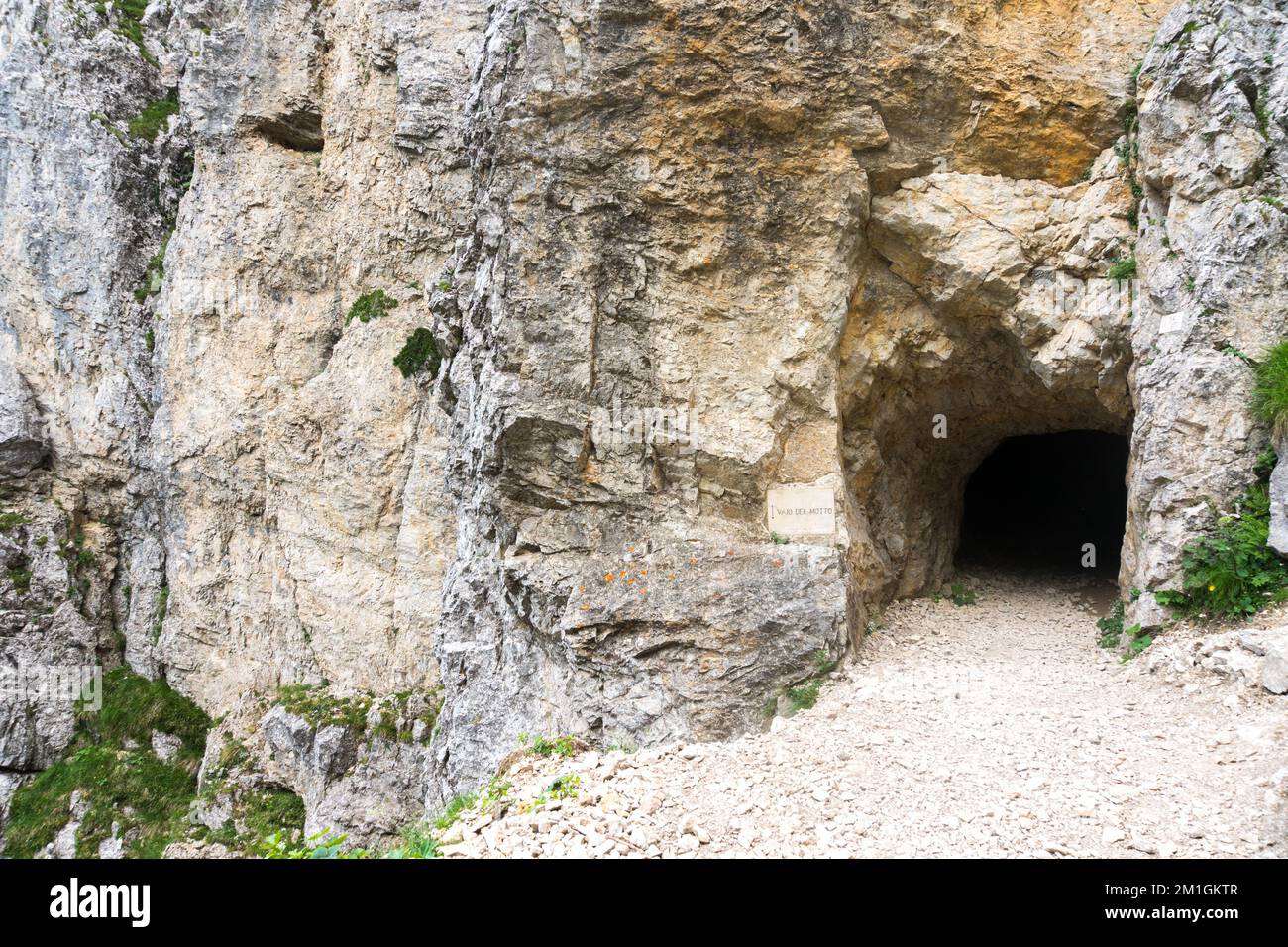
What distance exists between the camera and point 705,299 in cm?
834

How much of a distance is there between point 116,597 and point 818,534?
1589 centimetres

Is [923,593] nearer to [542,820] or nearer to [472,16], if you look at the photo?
[542,820]

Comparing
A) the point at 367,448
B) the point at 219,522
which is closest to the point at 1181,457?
the point at 367,448

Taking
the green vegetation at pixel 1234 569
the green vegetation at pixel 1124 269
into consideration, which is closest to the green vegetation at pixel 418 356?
the green vegetation at pixel 1124 269

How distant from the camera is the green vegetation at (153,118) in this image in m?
16.9

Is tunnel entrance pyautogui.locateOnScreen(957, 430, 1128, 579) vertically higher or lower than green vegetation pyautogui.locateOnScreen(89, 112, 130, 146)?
lower

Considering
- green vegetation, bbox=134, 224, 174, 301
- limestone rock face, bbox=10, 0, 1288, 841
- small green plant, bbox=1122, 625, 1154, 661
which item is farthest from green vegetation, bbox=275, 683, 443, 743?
small green plant, bbox=1122, 625, 1154, 661

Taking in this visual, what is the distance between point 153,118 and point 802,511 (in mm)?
17281

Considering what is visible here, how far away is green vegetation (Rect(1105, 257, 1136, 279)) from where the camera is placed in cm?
812

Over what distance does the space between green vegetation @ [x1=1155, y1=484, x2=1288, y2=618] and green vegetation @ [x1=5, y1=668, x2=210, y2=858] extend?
15.5 m

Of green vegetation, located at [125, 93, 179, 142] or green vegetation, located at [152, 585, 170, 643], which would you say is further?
green vegetation, located at [125, 93, 179, 142]

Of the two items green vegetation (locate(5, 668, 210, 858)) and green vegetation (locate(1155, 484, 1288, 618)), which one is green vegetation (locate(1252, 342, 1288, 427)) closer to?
green vegetation (locate(1155, 484, 1288, 618))

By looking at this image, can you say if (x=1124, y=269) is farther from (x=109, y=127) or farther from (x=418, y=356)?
(x=109, y=127)

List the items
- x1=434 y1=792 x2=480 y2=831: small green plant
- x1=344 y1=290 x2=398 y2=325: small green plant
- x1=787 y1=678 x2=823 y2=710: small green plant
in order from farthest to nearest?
x1=344 y1=290 x2=398 y2=325: small green plant < x1=787 y1=678 x2=823 y2=710: small green plant < x1=434 y1=792 x2=480 y2=831: small green plant
